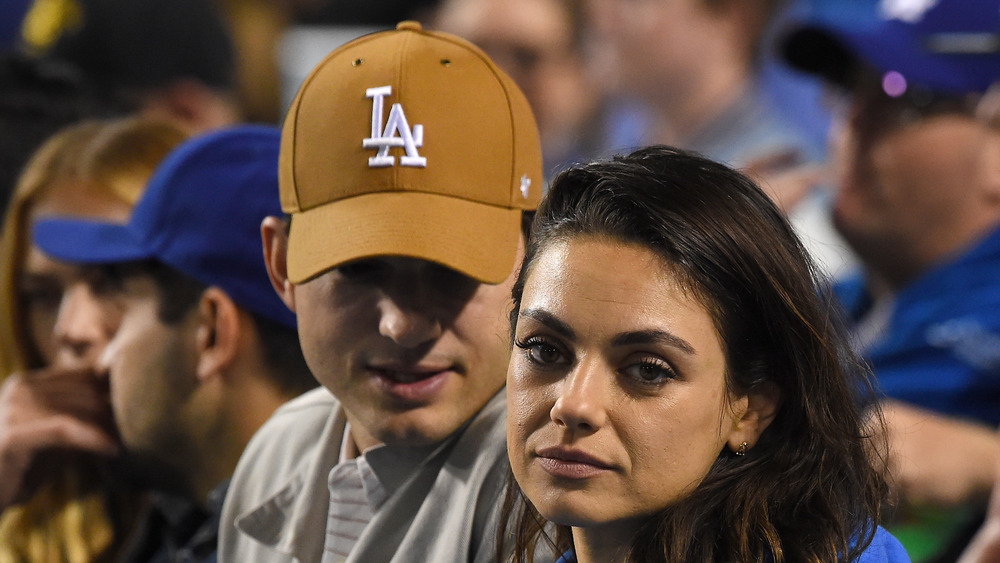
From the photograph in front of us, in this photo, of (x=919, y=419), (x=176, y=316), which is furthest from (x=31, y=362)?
(x=919, y=419)

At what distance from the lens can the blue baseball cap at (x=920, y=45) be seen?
254cm

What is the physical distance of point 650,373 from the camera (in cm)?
112

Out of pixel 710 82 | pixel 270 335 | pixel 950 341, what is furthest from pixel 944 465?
pixel 710 82

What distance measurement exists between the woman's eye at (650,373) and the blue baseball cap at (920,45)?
1.70 metres

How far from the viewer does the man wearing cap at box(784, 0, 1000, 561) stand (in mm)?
2424

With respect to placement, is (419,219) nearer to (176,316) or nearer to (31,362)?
(176,316)

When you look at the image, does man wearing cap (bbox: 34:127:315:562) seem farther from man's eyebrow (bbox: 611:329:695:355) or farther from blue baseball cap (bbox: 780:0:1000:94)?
blue baseball cap (bbox: 780:0:1000:94)

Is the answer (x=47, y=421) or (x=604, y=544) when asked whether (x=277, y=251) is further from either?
(x=47, y=421)

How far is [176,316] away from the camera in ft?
5.98

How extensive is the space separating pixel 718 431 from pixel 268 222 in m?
0.70

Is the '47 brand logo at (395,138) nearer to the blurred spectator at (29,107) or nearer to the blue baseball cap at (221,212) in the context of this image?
the blue baseball cap at (221,212)

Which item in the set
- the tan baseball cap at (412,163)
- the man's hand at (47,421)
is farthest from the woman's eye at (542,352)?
the man's hand at (47,421)

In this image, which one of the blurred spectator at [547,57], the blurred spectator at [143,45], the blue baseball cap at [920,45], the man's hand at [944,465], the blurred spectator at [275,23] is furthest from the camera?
the blurred spectator at [275,23]

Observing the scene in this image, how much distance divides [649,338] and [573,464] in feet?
0.48
